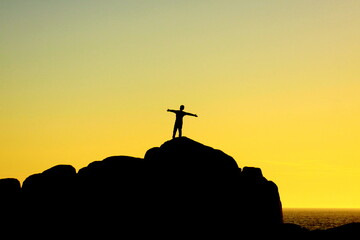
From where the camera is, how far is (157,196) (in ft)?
92.1

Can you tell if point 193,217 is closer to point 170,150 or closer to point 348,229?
point 170,150

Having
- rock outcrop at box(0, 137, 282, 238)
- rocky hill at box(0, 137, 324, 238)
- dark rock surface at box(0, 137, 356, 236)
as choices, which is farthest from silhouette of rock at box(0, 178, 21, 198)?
rock outcrop at box(0, 137, 282, 238)

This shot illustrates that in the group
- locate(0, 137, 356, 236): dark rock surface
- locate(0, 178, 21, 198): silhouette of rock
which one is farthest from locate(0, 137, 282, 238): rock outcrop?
locate(0, 178, 21, 198): silhouette of rock

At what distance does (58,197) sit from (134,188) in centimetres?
445

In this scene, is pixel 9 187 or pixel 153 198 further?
pixel 9 187

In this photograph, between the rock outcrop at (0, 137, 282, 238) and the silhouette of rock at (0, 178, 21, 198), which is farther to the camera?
the silhouette of rock at (0, 178, 21, 198)

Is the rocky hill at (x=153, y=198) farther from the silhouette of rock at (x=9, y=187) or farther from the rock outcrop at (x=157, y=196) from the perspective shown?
the silhouette of rock at (x=9, y=187)

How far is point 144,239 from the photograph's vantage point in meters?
27.0

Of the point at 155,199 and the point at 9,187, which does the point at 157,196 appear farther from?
the point at 9,187

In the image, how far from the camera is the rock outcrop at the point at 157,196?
90.8 feet

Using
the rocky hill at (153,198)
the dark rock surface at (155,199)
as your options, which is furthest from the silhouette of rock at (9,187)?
the dark rock surface at (155,199)

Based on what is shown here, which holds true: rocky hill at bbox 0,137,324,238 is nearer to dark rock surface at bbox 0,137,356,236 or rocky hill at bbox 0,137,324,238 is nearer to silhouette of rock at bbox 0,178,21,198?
dark rock surface at bbox 0,137,356,236

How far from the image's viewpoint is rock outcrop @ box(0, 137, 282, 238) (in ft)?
90.8

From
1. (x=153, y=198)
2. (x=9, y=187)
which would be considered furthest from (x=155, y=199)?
(x=9, y=187)
